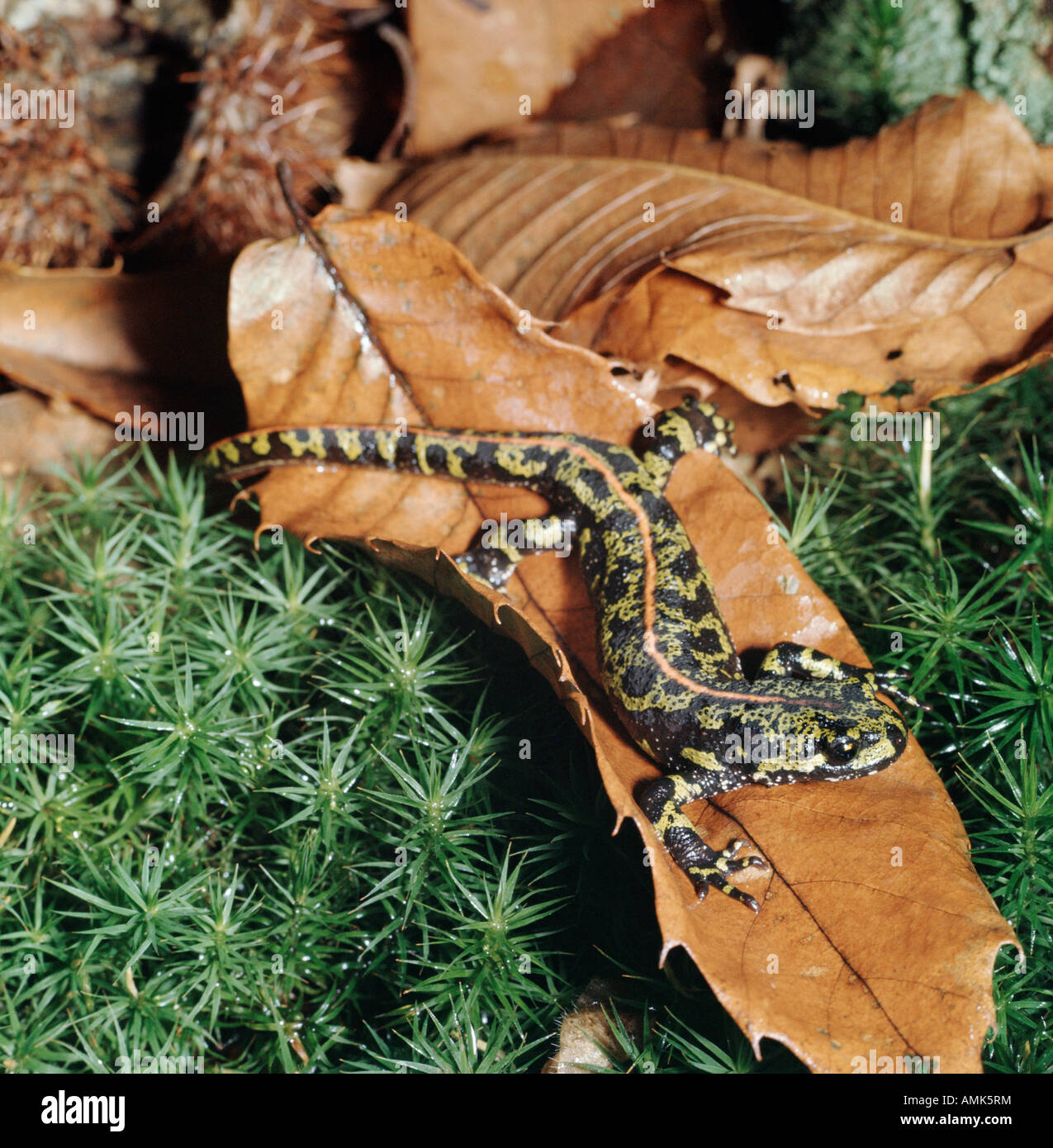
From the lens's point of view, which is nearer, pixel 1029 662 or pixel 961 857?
pixel 961 857

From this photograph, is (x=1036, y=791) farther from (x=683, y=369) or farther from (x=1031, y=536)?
(x=683, y=369)

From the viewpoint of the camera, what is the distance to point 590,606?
162 inches

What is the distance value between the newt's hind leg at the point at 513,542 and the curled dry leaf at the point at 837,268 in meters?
0.83

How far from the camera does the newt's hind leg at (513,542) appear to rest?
4.07m

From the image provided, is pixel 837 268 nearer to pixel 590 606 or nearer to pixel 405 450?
pixel 590 606

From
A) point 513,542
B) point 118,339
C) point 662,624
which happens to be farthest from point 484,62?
point 662,624

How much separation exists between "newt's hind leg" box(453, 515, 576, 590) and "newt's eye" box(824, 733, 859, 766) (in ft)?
4.75

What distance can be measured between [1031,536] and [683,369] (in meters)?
1.61

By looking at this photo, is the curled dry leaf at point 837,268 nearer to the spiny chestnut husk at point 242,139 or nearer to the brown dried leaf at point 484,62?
the brown dried leaf at point 484,62

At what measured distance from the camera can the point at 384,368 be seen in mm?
4219

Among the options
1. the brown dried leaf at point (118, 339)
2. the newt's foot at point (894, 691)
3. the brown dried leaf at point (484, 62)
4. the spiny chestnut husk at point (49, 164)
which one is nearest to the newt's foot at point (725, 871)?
the newt's foot at point (894, 691)

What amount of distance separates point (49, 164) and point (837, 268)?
394 centimetres
